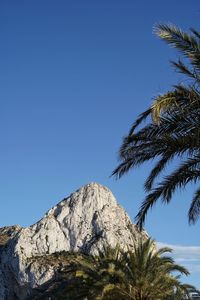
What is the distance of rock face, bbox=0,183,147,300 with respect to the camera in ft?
454

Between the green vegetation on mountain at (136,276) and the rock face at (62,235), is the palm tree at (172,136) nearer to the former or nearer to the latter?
the green vegetation on mountain at (136,276)

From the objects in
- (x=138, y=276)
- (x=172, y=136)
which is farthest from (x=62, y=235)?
(x=172, y=136)

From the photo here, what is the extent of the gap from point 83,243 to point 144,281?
115 m

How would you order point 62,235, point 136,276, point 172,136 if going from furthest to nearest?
point 62,235, point 136,276, point 172,136

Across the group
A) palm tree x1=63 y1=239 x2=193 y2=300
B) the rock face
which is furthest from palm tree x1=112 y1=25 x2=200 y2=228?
the rock face

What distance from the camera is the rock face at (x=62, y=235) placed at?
454ft

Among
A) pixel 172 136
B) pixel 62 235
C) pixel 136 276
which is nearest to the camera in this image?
pixel 172 136

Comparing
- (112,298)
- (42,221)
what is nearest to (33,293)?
(42,221)

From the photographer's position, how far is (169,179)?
14406mm

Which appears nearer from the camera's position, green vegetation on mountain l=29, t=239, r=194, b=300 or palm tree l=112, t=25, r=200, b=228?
palm tree l=112, t=25, r=200, b=228

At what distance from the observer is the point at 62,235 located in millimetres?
155000

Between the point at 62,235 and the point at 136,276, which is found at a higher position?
the point at 62,235

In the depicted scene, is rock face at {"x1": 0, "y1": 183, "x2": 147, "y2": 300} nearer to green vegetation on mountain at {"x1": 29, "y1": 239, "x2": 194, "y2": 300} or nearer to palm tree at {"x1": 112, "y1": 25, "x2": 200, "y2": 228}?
green vegetation on mountain at {"x1": 29, "y1": 239, "x2": 194, "y2": 300}

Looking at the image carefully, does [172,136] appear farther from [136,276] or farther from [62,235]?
[62,235]
